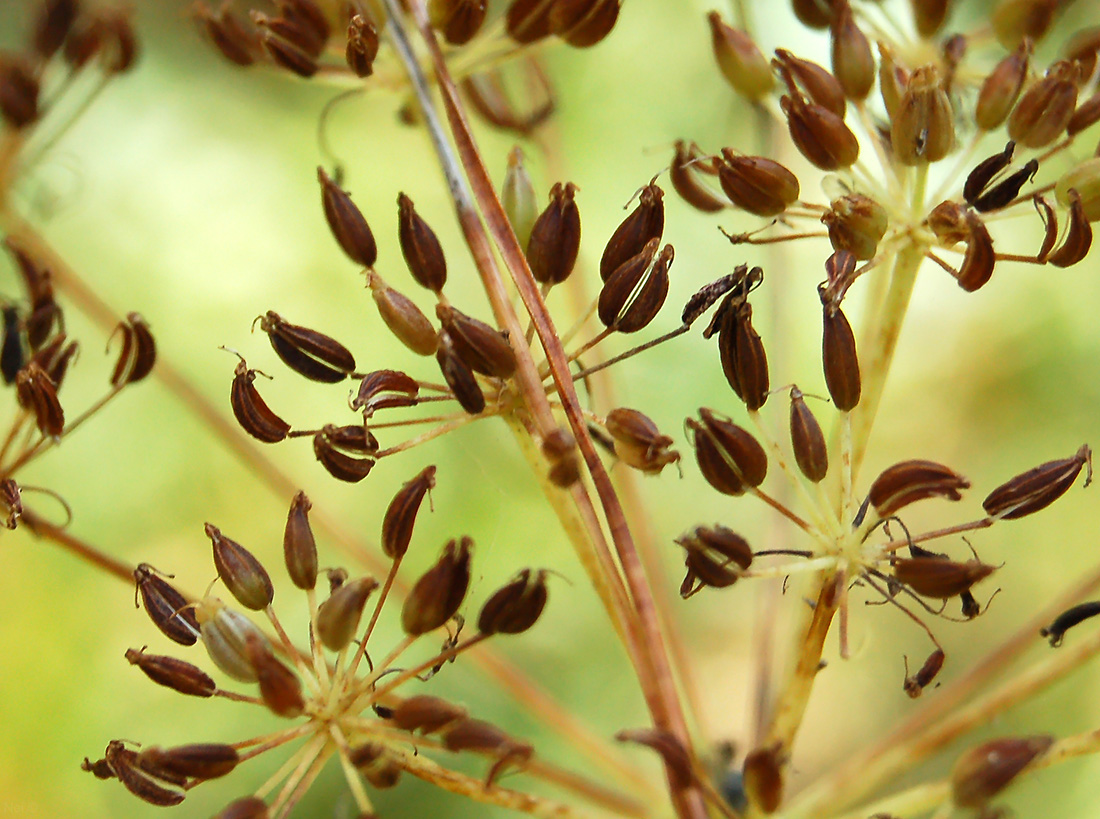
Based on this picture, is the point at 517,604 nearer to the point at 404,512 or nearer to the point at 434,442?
the point at 404,512

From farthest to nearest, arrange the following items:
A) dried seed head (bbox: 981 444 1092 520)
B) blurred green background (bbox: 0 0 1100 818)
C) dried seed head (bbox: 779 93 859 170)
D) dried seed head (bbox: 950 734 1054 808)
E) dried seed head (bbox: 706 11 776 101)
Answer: blurred green background (bbox: 0 0 1100 818) → dried seed head (bbox: 706 11 776 101) → dried seed head (bbox: 779 93 859 170) → dried seed head (bbox: 981 444 1092 520) → dried seed head (bbox: 950 734 1054 808)

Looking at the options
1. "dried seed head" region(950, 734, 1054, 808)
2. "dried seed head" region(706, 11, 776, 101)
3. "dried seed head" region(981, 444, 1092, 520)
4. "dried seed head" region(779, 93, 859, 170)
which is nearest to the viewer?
"dried seed head" region(950, 734, 1054, 808)

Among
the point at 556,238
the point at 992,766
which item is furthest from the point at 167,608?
the point at 992,766

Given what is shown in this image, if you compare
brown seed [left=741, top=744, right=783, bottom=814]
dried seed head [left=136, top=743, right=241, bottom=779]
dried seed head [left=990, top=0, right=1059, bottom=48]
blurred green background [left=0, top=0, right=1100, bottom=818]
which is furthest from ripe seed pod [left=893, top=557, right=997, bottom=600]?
blurred green background [left=0, top=0, right=1100, bottom=818]

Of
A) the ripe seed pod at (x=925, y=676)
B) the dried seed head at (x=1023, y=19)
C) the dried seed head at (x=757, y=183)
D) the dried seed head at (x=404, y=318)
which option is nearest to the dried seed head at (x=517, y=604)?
the dried seed head at (x=404, y=318)

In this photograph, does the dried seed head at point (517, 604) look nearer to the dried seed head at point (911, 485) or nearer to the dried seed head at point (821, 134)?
the dried seed head at point (911, 485)

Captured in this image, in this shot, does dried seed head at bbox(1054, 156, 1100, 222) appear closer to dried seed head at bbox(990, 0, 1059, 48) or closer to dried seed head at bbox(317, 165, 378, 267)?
dried seed head at bbox(990, 0, 1059, 48)

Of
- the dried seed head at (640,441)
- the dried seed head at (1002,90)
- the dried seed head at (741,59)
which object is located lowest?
the dried seed head at (640,441)
